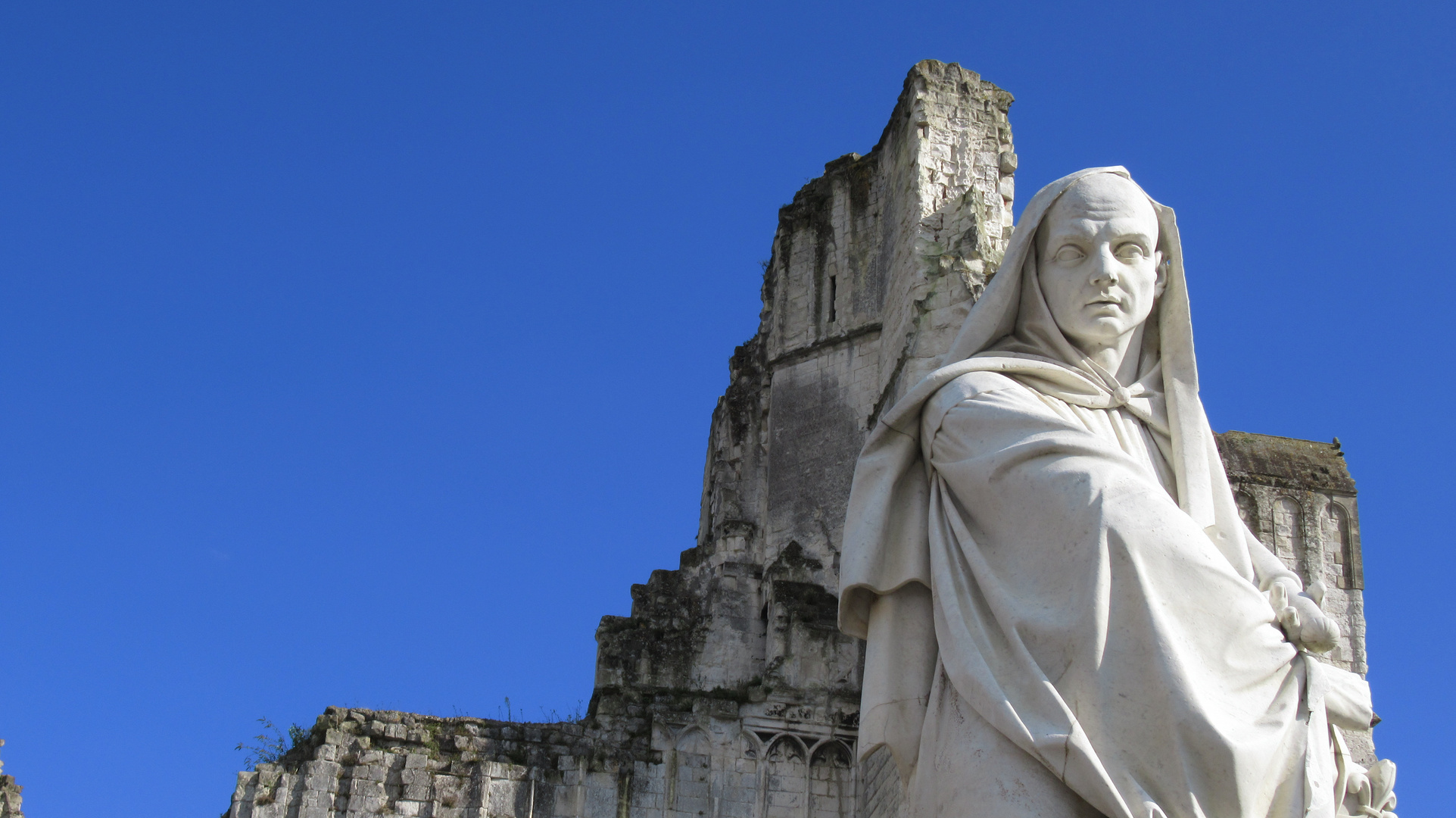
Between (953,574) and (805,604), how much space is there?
42.0 feet

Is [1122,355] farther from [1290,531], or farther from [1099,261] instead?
[1290,531]

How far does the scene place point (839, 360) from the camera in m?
20.2

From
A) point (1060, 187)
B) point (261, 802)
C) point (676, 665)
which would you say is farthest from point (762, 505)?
point (1060, 187)

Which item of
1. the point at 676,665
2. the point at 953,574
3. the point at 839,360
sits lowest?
the point at 953,574

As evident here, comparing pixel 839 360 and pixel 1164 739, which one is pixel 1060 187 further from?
pixel 839 360

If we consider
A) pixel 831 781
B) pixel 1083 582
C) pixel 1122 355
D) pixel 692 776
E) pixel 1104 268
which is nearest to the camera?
pixel 1083 582

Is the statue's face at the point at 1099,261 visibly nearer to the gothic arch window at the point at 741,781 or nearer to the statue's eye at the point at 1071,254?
the statue's eye at the point at 1071,254

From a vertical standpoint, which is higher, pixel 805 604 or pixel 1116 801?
pixel 805 604

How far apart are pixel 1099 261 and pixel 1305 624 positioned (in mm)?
1062

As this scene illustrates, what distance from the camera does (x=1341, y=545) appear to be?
1767cm

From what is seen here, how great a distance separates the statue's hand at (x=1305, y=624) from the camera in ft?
13.6

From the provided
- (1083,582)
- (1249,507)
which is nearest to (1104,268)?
(1083,582)

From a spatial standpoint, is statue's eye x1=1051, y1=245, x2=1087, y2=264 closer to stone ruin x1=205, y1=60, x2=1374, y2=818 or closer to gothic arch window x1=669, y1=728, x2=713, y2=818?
stone ruin x1=205, y1=60, x2=1374, y2=818

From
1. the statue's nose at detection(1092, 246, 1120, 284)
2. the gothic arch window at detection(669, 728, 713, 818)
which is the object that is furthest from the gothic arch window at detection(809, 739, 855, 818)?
the statue's nose at detection(1092, 246, 1120, 284)
